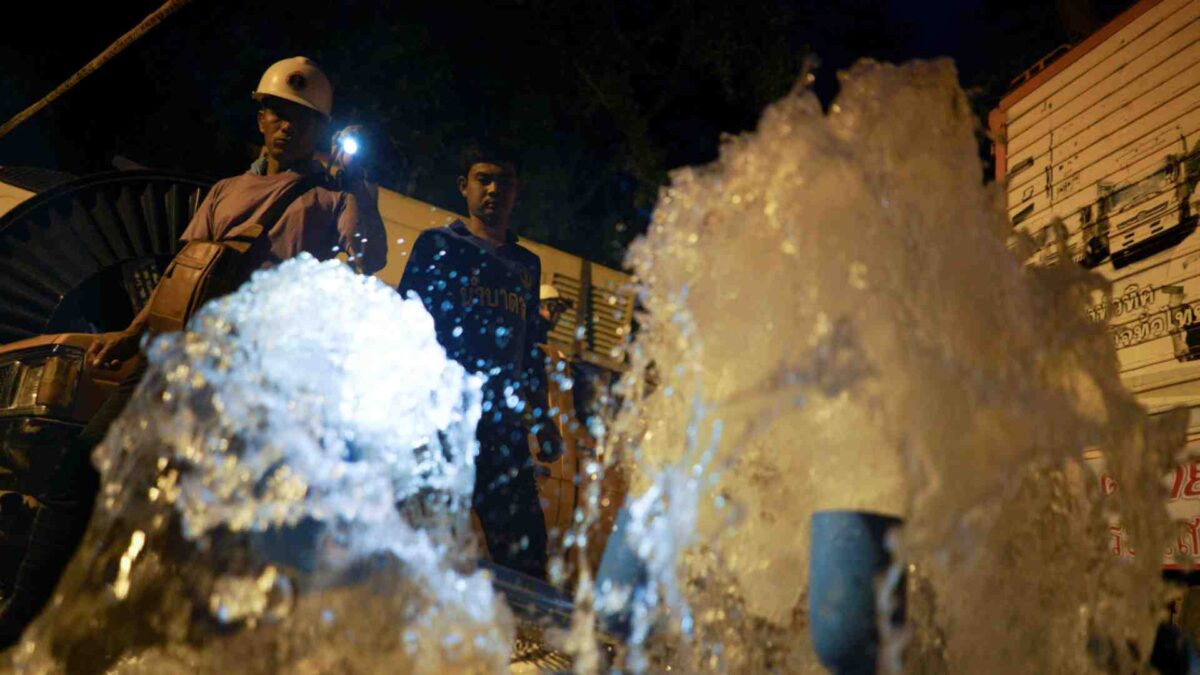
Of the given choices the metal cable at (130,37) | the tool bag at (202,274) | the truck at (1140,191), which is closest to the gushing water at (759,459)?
the tool bag at (202,274)

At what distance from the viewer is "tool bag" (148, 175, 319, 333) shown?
13.4ft

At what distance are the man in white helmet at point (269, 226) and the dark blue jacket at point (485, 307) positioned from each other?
0.64 meters

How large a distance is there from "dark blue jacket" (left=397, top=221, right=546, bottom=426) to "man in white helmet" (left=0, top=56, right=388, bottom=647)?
2.10 feet

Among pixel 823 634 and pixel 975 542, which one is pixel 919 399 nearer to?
pixel 975 542

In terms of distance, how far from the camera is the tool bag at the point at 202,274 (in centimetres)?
407

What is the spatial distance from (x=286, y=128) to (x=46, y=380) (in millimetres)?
1534

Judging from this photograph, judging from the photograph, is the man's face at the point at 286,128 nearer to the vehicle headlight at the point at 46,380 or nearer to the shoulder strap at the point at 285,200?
the shoulder strap at the point at 285,200

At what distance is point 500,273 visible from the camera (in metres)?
5.51

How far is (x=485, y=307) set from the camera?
5391 millimetres

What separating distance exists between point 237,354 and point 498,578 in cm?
106

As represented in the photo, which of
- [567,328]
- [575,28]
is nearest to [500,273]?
[567,328]

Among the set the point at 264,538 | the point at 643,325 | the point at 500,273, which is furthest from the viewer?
the point at 500,273

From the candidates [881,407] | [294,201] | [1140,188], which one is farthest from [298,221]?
[1140,188]

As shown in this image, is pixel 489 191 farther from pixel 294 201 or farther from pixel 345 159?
pixel 294 201
